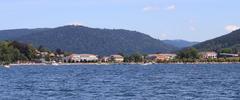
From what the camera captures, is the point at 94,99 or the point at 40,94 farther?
the point at 40,94

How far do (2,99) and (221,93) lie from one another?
63.1 ft

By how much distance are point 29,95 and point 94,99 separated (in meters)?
7.61

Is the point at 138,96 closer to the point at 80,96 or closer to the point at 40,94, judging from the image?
the point at 80,96

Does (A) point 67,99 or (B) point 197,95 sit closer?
(A) point 67,99

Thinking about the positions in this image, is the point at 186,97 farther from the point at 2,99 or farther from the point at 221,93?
the point at 2,99

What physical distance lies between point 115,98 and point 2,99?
8.94m

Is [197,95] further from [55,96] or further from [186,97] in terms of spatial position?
[55,96]

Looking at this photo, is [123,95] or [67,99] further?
[123,95]

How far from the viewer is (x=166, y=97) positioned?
5128cm

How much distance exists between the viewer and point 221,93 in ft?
182

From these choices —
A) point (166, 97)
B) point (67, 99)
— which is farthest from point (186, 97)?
point (67, 99)

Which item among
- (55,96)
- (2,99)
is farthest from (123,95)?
(2,99)

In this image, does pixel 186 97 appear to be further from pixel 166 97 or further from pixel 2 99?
pixel 2 99

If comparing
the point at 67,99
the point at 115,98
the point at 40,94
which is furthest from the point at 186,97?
the point at 40,94
